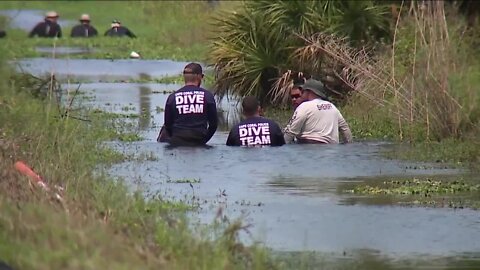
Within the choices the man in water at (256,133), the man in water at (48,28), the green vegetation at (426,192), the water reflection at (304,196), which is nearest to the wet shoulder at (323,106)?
the water reflection at (304,196)

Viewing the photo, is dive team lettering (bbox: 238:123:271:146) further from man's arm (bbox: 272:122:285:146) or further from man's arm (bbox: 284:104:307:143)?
man's arm (bbox: 284:104:307:143)

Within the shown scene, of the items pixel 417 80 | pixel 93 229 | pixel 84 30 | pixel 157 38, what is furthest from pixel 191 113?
pixel 84 30

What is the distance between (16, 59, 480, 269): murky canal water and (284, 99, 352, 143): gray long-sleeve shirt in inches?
9.6

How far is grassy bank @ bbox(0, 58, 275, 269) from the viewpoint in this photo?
872cm

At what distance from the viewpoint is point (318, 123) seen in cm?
1881

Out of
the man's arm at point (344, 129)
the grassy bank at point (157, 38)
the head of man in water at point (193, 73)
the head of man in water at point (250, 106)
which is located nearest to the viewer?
the head of man in water at point (250, 106)

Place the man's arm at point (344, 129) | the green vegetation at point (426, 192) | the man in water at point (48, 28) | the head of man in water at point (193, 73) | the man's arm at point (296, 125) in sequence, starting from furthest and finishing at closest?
1. the man in water at point (48, 28)
2. the man's arm at point (344, 129)
3. the man's arm at point (296, 125)
4. the head of man in water at point (193, 73)
5. the green vegetation at point (426, 192)

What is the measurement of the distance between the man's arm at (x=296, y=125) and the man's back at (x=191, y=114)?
1.04m

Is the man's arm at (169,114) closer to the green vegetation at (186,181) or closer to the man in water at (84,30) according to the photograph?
the green vegetation at (186,181)

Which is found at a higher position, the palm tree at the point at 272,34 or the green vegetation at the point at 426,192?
the palm tree at the point at 272,34

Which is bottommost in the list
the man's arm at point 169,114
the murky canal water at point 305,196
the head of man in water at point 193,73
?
the murky canal water at point 305,196

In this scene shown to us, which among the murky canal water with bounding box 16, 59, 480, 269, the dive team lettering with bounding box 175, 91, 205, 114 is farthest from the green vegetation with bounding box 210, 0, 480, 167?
the dive team lettering with bounding box 175, 91, 205, 114

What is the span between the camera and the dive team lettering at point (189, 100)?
60.2 ft

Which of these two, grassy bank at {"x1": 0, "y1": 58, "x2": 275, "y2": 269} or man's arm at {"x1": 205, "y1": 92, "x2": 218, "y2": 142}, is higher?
man's arm at {"x1": 205, "y1": 92, "x2": 218, "y2": 142}
